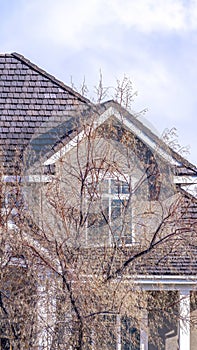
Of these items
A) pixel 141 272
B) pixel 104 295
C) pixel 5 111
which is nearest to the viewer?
pixel 104 295

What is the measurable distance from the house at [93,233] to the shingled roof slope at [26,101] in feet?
0.12

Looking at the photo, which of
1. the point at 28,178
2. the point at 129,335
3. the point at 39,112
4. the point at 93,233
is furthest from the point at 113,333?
the point at 39,112

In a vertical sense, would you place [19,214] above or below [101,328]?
above

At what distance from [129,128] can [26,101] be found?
3144mm

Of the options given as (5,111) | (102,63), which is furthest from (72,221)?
(5,111)

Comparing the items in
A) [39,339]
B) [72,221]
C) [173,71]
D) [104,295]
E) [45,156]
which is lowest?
[39,339]

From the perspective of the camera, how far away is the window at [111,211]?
37.3 ft

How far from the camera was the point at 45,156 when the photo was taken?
1291cm

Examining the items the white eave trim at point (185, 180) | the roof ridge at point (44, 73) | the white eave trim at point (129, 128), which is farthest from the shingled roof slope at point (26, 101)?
the white eave trim at point (185, 180)

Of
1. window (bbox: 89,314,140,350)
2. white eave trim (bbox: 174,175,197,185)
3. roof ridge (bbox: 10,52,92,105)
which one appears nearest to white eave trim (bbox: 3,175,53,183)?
window (bbox: 89,314,140,350)

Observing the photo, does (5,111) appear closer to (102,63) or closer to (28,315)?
(102,63)

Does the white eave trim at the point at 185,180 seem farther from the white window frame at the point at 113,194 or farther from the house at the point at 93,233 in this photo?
the white window frame at the point at 113,194

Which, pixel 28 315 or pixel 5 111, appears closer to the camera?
pixel 28 315

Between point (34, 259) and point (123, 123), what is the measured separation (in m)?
3.85
